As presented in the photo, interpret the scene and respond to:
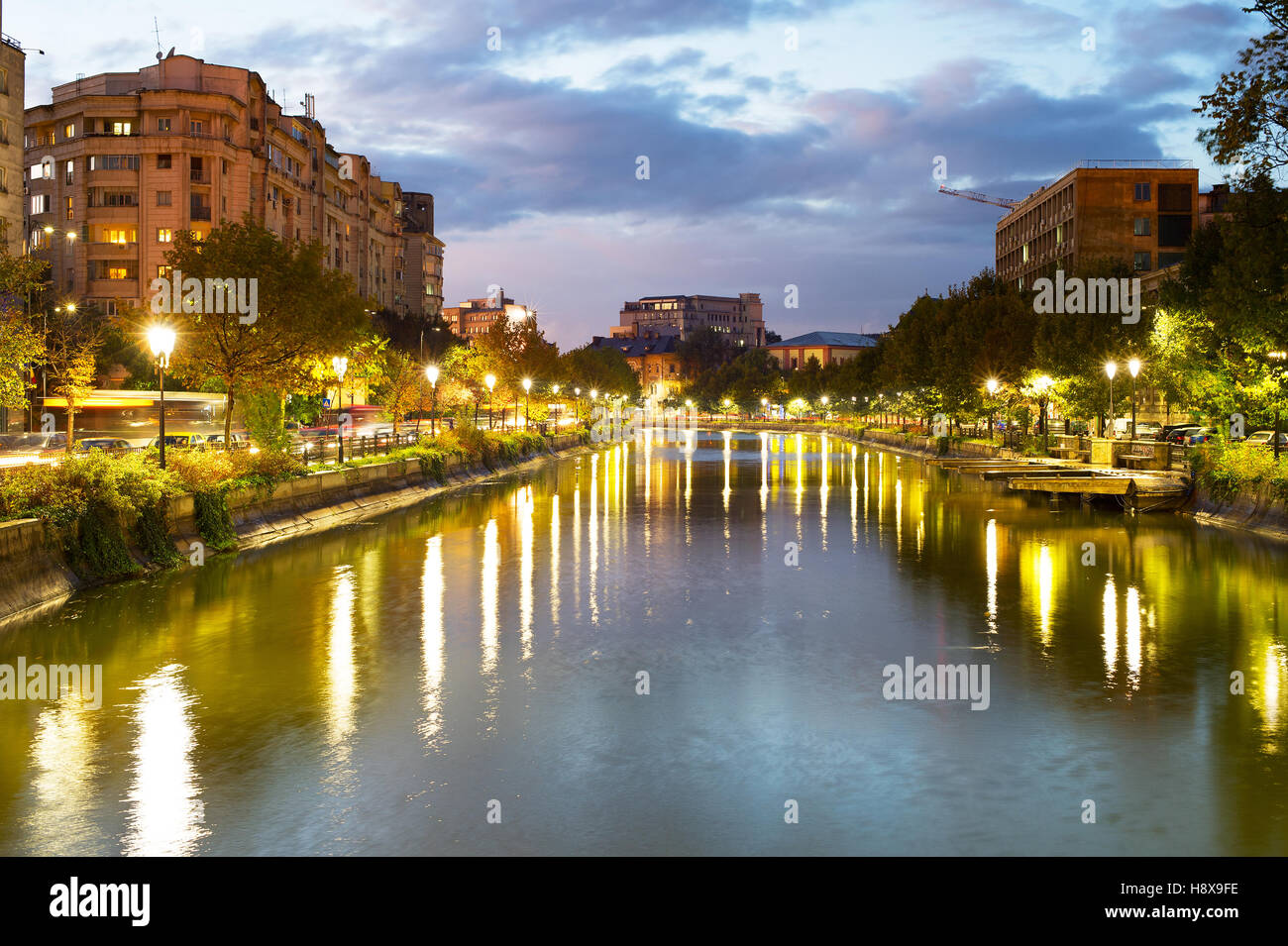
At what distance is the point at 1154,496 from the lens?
3084cm

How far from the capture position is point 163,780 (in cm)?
818

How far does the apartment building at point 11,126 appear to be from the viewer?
210 feet

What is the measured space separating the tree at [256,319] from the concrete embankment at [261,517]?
3312 mm

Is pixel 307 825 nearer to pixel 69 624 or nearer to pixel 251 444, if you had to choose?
pixel 69 624

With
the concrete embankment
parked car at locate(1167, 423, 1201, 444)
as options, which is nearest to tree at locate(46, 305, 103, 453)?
the concrete embankment

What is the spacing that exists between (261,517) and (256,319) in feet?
24.0

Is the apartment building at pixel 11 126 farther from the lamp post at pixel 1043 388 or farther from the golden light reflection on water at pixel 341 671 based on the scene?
the golden light reflection on water at pixel 341 671

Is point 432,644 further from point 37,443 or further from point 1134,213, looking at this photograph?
point 1134,213

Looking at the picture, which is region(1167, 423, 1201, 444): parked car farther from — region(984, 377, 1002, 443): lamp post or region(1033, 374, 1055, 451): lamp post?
region(984, 377, 1002, 443): lamp post

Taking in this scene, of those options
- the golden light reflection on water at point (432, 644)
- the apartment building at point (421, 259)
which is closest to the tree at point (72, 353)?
the golden light reflection on water at point (432, 644)

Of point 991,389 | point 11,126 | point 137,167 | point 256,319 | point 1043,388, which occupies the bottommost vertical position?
point 1043,388

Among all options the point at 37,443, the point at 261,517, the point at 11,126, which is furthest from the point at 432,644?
the point at 11,126

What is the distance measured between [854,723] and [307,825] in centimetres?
456

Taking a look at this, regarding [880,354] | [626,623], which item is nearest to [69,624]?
[626,623]
